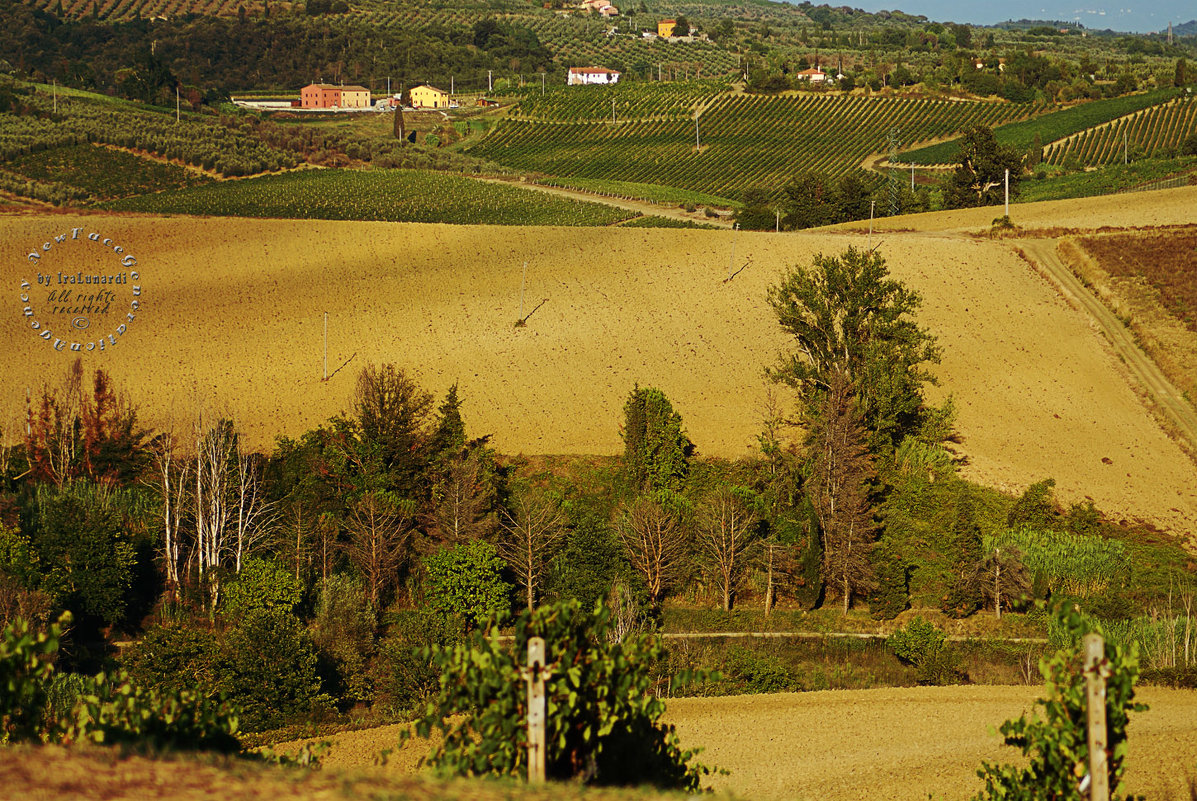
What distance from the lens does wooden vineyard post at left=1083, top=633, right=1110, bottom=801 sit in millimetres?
14672

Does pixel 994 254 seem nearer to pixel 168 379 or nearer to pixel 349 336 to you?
pixel 349 336

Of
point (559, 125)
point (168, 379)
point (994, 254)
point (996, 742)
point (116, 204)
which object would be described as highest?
point (559, 125)

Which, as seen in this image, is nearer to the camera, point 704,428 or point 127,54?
point 704,428

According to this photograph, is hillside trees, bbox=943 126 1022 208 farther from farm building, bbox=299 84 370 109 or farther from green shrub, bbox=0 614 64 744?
farm building, bbox=299 84 370 109

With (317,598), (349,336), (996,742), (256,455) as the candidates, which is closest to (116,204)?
(349,336)

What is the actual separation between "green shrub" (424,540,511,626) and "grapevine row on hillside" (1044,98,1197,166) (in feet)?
289

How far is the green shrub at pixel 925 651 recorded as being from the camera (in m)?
33.5

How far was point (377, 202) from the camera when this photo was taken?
9362 centimetres

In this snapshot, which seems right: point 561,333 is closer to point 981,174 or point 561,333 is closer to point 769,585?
point 769,585

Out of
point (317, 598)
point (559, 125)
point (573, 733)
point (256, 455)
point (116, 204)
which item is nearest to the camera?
point (573, 733)

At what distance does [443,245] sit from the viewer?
6812cm

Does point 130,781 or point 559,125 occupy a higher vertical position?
point 559,125

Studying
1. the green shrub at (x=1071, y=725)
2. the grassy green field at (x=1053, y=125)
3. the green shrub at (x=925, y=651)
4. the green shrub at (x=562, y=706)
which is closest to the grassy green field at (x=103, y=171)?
the grassy green field at (x=1053, y=125)

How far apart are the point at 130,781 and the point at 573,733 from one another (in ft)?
16.7
